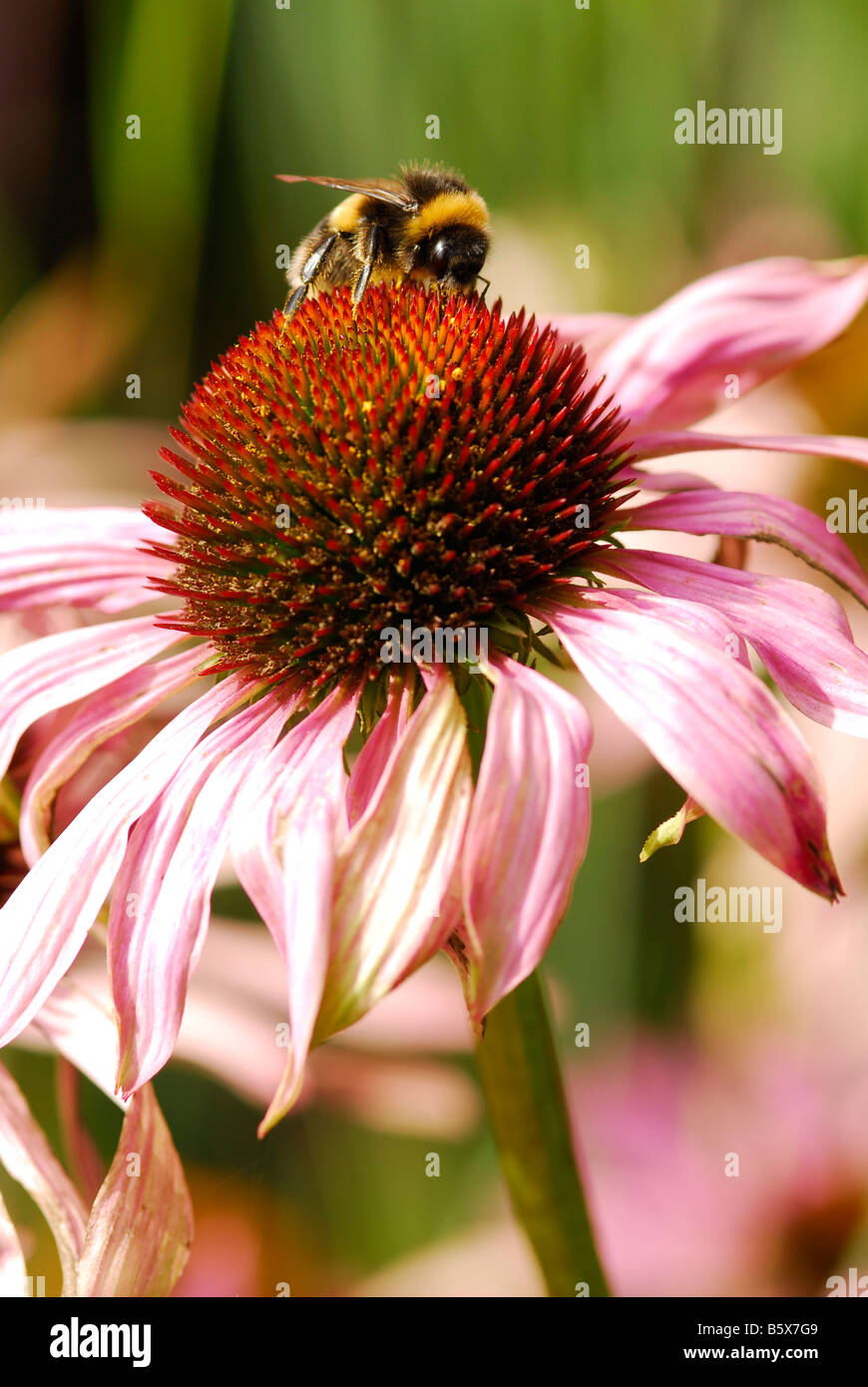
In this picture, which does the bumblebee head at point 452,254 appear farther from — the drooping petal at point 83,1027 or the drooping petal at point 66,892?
the drooping petal at point 83,1027

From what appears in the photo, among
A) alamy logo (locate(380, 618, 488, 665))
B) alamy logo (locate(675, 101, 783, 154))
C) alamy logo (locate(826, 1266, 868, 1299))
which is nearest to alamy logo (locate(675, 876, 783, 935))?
alamy logo (locate(826, 1266, 868, 1299))

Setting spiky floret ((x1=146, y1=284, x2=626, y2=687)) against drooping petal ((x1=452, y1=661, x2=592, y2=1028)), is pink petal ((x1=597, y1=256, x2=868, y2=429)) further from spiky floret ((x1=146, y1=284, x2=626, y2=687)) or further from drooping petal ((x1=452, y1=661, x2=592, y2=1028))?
drooping petal ((x1=452, y1=661, x2=592, y2=1028))

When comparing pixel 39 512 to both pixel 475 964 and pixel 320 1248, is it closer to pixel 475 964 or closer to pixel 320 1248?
A: pixel 475 964

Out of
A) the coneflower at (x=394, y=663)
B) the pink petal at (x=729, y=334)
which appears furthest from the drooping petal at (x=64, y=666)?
the pink petal at (x=729, y=334)

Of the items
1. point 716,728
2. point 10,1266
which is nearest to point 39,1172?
point 10,1266

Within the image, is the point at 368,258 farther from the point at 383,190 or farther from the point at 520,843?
the point at 520,843

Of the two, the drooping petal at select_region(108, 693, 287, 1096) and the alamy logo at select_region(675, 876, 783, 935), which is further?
the alamy logo at select_region(675, 876, 783, 935)
